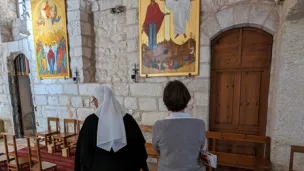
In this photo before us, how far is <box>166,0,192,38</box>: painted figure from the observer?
277 centimetres

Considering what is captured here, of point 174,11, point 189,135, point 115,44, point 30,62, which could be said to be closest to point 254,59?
point 174,11

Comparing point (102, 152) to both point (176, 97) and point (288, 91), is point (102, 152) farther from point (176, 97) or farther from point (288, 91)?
point (288, 91)

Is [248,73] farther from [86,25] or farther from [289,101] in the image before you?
[86,25]

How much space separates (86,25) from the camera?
3.75m

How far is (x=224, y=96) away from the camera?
9.21 ft

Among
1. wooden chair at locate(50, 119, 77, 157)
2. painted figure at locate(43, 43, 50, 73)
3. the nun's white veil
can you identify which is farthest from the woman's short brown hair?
painted figure at locate(43, 43, 50, 73)

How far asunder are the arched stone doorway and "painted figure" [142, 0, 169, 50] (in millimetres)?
3834

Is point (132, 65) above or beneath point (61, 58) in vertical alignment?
beneath

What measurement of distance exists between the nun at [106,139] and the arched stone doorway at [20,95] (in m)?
4.49

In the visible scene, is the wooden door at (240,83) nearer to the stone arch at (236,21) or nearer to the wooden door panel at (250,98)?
the wooden door panel at (250,98)

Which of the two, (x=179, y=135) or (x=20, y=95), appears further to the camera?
(x=20, y=95)

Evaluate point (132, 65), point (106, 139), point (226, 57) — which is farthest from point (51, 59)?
point (226, 57)

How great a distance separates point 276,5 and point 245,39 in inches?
22.1

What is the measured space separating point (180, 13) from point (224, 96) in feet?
5.18
